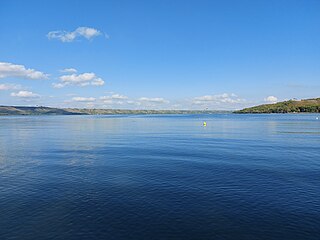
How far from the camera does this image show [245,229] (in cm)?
1922

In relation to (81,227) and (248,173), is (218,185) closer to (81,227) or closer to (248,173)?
(248,173)

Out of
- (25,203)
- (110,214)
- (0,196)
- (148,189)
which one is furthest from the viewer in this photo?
(148,189)

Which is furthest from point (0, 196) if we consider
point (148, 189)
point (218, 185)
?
point (218, 185)

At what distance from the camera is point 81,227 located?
19.7 metres

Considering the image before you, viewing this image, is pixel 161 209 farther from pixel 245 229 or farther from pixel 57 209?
pixel 57 209

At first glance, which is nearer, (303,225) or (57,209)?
(303,225)

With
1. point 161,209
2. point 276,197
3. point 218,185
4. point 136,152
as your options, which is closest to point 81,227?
point 161,209

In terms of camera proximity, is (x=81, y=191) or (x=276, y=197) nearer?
(x=276, y=197)

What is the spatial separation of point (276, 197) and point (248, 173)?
8.72 meters

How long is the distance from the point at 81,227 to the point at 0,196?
11.5 m

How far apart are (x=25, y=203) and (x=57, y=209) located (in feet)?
11.9

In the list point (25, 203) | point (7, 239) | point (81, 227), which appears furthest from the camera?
point (25, 203)

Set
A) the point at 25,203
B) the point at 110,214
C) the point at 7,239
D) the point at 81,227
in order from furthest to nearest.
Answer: the point at 25,203
the point at 110,214
the point at 81,227
the point at 7,239

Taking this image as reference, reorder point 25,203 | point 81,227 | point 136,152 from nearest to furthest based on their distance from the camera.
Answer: point 81,227 → point 25,203 → point 136,152
